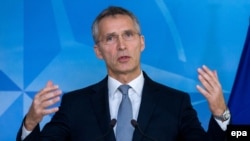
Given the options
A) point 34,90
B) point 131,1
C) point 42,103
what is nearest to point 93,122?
point 42,103

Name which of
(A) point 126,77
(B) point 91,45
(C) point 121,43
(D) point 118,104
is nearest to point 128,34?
(C) point 121,43

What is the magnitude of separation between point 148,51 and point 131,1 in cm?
33

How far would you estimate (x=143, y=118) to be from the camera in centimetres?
240

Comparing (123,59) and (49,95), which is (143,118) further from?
(49,95)

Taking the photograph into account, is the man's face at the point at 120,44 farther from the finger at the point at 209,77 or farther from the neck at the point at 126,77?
the finger at the point at 209,77

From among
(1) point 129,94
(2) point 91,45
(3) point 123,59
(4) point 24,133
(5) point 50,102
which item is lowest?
(4) point 24,133

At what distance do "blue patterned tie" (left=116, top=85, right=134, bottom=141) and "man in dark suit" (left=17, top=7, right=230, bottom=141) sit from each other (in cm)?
1

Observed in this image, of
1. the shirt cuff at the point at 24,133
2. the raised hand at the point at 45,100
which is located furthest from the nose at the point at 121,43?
the shirt cuff at the point at 24,133

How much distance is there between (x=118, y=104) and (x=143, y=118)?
0.17 m

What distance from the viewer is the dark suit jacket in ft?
7.82

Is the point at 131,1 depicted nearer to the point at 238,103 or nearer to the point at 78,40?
the point at 78,40

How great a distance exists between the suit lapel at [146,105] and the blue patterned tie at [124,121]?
0.05 m

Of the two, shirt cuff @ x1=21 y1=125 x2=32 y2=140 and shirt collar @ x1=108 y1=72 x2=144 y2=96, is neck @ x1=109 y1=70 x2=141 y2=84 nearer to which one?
shirt collar @ x1=108 y1=72 x2=144 y2=96

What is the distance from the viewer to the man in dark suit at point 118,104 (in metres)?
2.38
